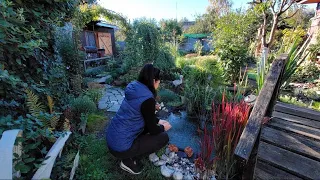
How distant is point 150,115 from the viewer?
1.62 metres

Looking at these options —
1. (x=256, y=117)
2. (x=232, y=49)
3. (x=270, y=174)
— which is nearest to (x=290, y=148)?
(x=270, y=174)

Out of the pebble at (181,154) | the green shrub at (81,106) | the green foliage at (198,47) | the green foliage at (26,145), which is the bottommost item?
the pebble at (181,154)

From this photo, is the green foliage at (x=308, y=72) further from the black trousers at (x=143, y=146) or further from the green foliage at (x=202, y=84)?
the black trousers at (x=143, y=146)

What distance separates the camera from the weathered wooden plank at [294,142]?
5.50ft

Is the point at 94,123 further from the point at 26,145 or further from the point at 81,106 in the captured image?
the point at 26,145

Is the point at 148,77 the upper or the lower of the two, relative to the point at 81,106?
upper

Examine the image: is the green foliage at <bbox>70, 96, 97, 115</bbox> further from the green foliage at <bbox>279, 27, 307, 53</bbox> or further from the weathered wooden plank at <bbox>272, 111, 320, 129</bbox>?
the green foliage at <bbox>279, 27, 307, 53</bbox>

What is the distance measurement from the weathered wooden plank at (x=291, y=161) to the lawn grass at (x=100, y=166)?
3.74 feet

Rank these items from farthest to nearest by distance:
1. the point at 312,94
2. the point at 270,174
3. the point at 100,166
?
1. the point at 312,94
2. the point at 100,166
3. the point at 270,174

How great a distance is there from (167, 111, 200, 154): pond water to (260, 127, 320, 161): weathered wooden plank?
0.90 meters

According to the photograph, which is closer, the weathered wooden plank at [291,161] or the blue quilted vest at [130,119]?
the weathered wooden plank at [291,161]

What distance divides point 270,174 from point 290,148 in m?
0.48

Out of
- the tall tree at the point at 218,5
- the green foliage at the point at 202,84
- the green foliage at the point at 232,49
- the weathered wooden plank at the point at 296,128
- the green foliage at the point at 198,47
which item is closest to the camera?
the weathered wooden plank at the point at 296,128

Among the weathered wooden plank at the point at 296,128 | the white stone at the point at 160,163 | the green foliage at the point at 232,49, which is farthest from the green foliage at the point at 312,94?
the white stone at the point at 160,163
